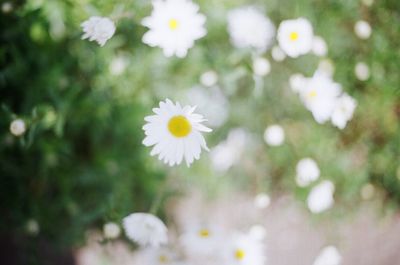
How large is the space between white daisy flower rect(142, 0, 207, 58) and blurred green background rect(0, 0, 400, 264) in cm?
6

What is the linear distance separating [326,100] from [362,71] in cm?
29

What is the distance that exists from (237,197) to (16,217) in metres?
0.78

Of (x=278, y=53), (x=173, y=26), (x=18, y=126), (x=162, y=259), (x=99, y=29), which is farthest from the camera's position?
(x=278, y=53)

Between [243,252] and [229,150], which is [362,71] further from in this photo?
[243,252]

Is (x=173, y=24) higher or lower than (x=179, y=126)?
higher

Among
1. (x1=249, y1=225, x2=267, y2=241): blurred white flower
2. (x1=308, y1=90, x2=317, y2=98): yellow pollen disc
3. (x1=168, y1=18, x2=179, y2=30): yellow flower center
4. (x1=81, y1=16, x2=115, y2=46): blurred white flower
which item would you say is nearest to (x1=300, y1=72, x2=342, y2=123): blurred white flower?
(x1=308, y1=90, x2=317, y2=98): yellow pollen disc

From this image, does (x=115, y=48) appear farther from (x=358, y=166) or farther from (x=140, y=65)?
(x=358, y=166)

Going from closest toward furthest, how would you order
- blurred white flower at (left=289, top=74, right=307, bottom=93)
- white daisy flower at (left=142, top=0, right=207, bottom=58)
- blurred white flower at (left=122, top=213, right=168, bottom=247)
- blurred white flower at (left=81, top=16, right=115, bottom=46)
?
1. blurred white flower at (left=81, top=16, right=115, bottom=46)
2. blurred white flower at (left=122, top=213, right=168, bottom=247)
3. white daisy flower at (left=142, top=0, right=207, bottom=58)
4. blurred white flower at (left=289, top=74, right=307, bottom=93)

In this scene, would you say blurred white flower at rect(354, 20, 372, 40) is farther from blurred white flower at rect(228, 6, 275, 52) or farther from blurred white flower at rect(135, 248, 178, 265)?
blurred white flower at rect(135, 248, 178, 265)

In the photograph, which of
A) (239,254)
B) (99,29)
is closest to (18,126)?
(99,29)

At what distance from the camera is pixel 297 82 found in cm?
172

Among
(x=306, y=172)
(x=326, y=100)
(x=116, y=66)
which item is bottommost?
(x=306, y=172)

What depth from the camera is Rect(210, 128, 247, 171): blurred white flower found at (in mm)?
1797

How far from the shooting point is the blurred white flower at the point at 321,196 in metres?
1.78
